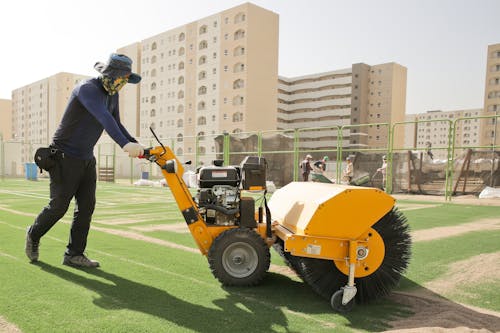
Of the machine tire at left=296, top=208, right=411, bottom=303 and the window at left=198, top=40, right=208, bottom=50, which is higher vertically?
the window at left=198, top=40, right=208, bottom=50

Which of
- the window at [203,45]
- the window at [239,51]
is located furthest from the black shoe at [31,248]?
the window at [203,45]

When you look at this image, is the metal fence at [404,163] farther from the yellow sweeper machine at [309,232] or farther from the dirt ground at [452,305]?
the yellow sweeper machine at [309,232]

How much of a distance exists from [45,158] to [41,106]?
98849mm

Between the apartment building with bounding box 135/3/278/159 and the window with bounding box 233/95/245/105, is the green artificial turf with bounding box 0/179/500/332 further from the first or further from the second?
the window with bounding box 233/95/245/105

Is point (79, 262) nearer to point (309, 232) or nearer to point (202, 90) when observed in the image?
point (309, 232)

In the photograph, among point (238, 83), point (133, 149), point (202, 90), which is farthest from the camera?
point (202, 90)

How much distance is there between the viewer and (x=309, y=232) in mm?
3162

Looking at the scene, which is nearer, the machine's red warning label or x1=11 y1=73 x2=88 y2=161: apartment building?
the machine's red warning label

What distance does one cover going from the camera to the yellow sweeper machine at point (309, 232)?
124 inches

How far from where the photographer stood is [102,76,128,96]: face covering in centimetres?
377

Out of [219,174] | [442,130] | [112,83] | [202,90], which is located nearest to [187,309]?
[219,174]

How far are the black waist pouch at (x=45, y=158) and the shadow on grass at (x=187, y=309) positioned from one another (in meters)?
1.04

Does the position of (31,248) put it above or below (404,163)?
below

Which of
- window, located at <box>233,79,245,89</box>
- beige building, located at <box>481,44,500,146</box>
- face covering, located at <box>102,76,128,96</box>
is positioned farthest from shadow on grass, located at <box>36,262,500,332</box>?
beige building, located at <box>481,44,500,146</box>
